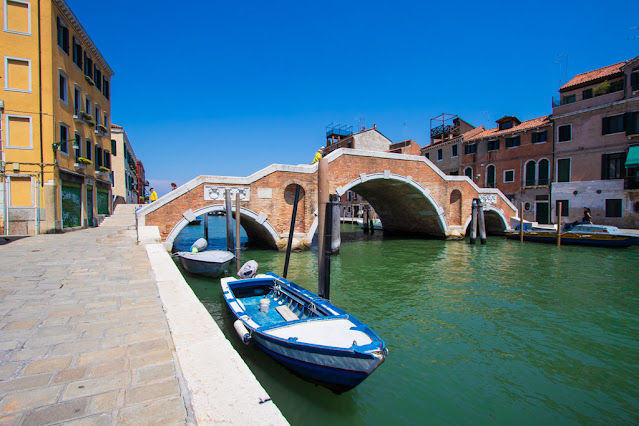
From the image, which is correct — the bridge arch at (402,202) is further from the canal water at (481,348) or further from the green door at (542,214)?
the green door at (542,214)

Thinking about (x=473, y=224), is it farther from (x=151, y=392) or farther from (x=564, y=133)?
(x=151, y=392)

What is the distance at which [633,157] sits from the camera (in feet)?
55.1

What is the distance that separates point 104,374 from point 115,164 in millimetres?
24464

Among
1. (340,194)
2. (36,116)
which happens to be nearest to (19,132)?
(36,116)

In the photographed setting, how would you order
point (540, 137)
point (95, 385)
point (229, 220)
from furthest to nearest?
point (540, 137) → point (229, 220) → point (95, 385)

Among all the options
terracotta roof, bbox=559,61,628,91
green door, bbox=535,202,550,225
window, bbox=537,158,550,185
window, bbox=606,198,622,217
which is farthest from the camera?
green door, bbox=535,202,550,225

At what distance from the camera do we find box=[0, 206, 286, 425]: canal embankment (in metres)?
1.77

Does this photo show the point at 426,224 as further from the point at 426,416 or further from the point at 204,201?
the point at 426,416

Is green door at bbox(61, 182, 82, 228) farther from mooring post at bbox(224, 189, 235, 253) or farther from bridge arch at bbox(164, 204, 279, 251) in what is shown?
mooring post at bbox(224, 189, 235, 253)

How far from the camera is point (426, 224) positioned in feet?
65.0

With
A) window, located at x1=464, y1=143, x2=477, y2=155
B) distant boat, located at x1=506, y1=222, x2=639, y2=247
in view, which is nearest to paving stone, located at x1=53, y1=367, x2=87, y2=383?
distant boat, located at x1=506, y1=222, x2=639, y2=247

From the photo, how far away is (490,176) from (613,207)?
753cm

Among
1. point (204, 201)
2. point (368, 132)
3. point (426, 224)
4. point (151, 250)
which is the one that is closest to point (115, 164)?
A: point (204, 201)

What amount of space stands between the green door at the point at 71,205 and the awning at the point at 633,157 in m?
25.7
